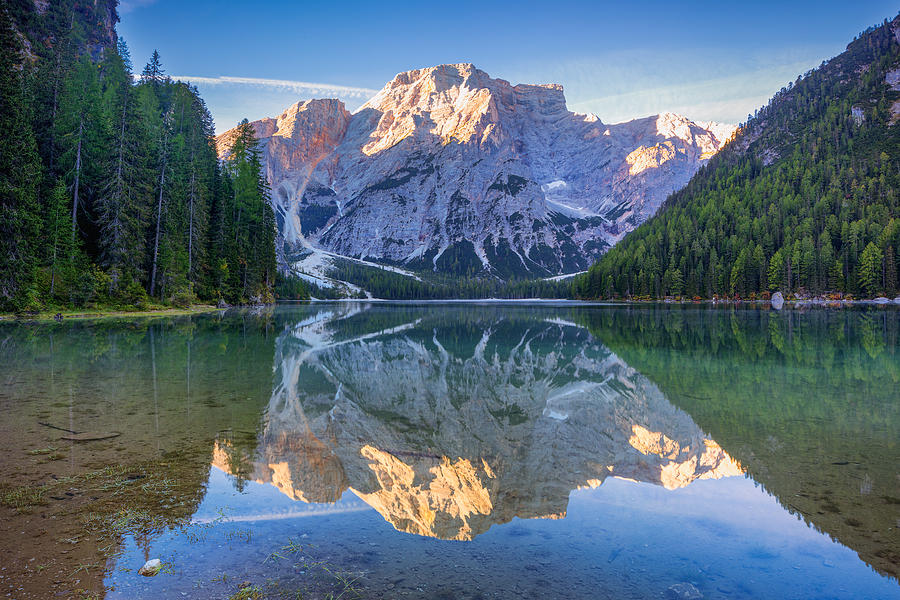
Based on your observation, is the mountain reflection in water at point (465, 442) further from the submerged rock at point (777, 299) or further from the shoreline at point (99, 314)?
the submerged rock at point (777, 299)

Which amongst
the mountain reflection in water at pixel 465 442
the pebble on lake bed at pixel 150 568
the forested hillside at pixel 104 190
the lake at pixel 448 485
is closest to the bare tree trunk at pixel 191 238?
the forested hillside at pixel 104 190

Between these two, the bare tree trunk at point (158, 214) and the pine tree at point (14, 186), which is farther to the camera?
the bare tree trunk at point (158, 214)

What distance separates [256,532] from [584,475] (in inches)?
235

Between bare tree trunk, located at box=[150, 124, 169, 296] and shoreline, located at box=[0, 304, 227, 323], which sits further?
bare tree trunk, located at box=[150, 124, 169, 296]

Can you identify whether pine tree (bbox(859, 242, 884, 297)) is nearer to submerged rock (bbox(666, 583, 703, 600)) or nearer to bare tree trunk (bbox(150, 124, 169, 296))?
bare tree trunk (bbox(150, 124, 169, 296))

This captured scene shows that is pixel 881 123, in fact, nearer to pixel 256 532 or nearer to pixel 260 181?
pixel 260 181

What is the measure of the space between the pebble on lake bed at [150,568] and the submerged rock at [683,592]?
584 centimetres

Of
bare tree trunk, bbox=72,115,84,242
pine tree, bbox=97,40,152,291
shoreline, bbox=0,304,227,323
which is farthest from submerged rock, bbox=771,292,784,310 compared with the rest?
bare tree trunk, bbox=72,115,84,242

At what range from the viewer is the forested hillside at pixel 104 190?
38.3 meters

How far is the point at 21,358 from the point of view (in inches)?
839

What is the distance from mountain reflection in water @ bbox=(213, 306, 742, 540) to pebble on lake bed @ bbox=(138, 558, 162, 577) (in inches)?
106

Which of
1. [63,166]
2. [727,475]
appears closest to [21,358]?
[727,475]

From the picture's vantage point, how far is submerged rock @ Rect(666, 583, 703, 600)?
220 inches

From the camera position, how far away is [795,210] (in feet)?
455
